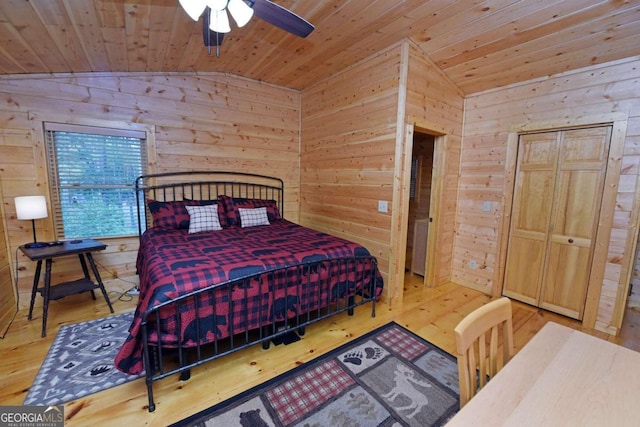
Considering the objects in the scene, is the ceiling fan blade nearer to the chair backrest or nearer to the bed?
the bed

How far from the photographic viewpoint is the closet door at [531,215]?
9.71 feet

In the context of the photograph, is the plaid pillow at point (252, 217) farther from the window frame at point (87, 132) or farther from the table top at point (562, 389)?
the table top at point (562, 389)

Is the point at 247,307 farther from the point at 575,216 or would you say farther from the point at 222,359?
the point at 575,216

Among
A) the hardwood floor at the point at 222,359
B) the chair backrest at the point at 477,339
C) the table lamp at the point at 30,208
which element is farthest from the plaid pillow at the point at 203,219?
the chair backrest at the point at 477,339

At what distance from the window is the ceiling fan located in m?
2.06

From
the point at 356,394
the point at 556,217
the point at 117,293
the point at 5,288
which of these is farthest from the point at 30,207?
the point at 556,217

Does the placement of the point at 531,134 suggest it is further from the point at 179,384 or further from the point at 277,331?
the point at 179,384

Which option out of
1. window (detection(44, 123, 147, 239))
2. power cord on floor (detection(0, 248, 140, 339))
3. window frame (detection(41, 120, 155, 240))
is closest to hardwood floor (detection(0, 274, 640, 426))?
power cord on floor (detection(0, 248, 140, 339))

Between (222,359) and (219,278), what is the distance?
2.54ft

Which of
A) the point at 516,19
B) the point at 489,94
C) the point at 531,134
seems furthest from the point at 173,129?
the point at 531,134

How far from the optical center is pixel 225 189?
394 cm

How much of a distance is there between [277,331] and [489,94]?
3.66 m

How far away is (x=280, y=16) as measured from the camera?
1.74 meters

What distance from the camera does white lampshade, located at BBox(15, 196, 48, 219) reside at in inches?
95.9
